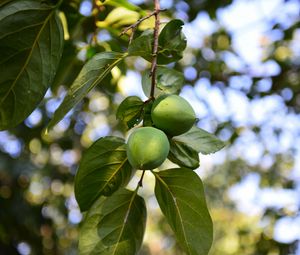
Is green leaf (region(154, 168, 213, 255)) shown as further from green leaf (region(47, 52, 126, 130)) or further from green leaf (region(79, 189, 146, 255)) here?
green leaf (region(47, 52, 126, 130))

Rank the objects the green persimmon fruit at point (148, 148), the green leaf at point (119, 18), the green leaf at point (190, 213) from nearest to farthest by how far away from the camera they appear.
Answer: the green persimmon fruit at point (148, 148) < the green leaf at point (190, 213) < the green leaf at point (119, 18)

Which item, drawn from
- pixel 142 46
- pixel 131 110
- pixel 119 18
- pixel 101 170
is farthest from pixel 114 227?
pixel 119 18

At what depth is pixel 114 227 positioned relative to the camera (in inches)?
39.8

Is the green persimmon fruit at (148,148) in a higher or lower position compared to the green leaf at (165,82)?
higher

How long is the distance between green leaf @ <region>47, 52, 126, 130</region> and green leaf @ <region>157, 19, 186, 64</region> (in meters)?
0.12

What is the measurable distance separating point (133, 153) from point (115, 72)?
1116 mm

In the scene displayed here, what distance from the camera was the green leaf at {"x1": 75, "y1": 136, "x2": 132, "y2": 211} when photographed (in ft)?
3.20

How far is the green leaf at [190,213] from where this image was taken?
96 cm

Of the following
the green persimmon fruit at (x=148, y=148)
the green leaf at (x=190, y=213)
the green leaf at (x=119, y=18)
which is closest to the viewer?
the green persimmon fruit at (x=148, y=148)

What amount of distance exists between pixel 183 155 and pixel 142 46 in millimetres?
228

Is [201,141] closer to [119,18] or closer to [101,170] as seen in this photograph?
[101,170]

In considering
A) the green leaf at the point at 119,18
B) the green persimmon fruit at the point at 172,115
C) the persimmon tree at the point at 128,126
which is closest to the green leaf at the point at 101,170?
the persimmon tree at the point at 128,126

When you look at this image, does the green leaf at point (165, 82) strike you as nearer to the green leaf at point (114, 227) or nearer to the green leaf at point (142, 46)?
the green leaf at point (142, 46)

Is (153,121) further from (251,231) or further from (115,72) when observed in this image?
(251,231)
